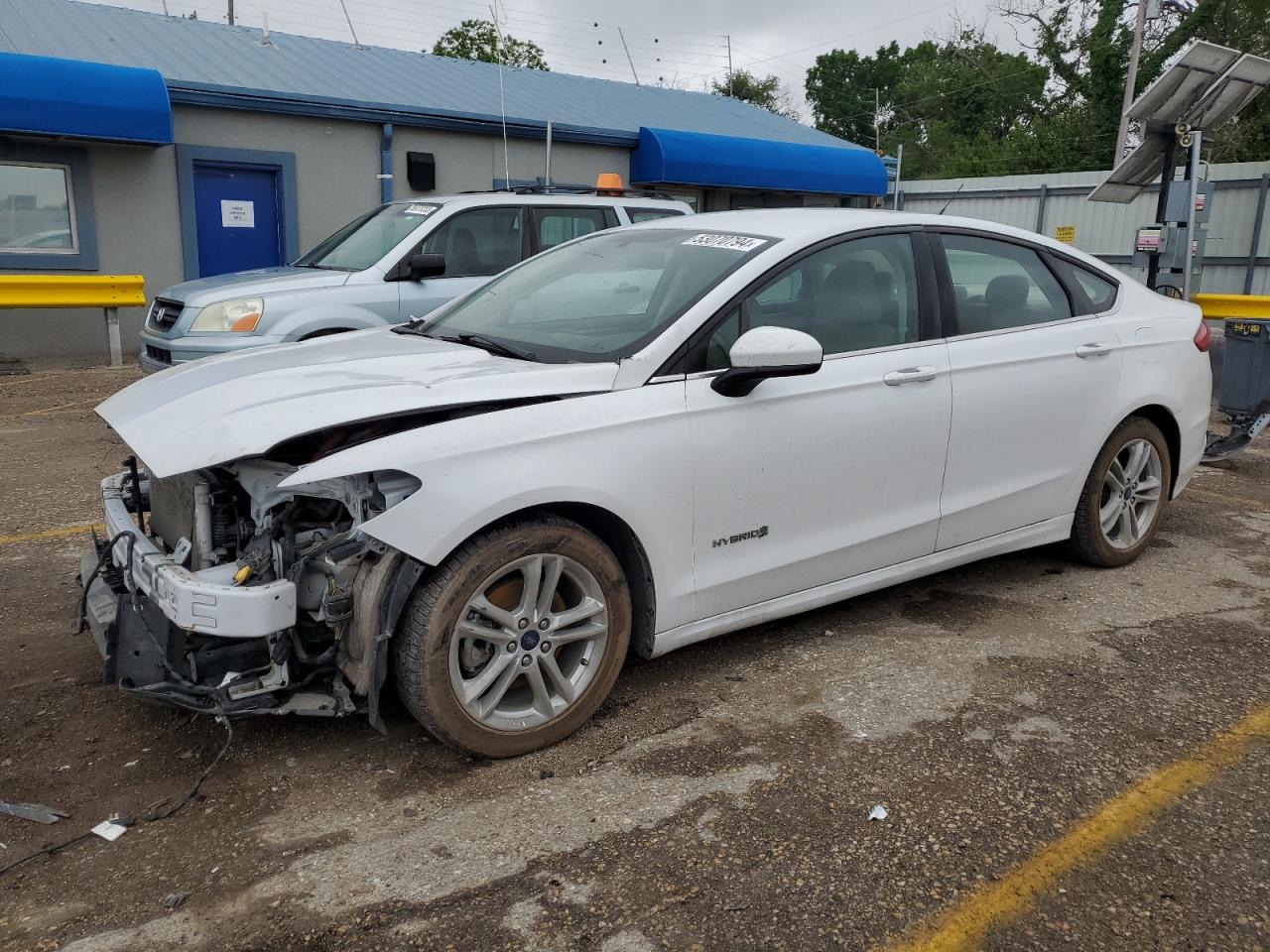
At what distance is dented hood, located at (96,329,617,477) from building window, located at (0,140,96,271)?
9808 mm

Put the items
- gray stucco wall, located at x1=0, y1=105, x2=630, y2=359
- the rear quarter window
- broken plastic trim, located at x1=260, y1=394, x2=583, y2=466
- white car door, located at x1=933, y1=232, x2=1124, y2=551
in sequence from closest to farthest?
broken plastic trim, located at x1=260, y1=394, x2=583, y2=466
white car door, located at x1=933, y1=232, x2=1124, y2=551
the rear quarter window
gray stucco wall, located at x1=0, y1=105, x2=630, y2=359

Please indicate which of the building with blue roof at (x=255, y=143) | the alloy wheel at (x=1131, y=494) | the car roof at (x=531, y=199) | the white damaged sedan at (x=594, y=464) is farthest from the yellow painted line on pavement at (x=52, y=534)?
the building with blue roof at (x=255, y=143)

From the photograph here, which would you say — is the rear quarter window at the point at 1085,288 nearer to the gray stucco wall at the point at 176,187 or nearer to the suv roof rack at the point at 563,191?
the suv roof rack at the point at 563,191

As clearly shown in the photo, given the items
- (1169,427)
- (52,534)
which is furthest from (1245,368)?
(52,534)

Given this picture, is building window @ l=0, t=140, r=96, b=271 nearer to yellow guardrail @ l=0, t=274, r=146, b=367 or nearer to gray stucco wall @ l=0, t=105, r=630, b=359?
gray stucco wall @ l=0, t=105, r=630, b=359

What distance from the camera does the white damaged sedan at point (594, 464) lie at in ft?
9.50

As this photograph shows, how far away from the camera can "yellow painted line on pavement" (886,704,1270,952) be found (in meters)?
2.42

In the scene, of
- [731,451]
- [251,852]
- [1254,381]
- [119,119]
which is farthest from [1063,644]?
[119,119]

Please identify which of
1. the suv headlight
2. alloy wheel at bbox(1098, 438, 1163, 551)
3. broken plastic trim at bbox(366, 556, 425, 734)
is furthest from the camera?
the suv headlight

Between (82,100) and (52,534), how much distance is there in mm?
7724

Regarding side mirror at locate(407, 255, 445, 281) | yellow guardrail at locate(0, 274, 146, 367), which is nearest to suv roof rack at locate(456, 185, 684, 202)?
side mirror at locate(407, 255, 445, 281)

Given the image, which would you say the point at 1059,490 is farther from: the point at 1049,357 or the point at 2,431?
the point at 2,431

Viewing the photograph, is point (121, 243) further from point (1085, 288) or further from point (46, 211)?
point (1085, 288)

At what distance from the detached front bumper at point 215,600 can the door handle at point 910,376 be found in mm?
2232
